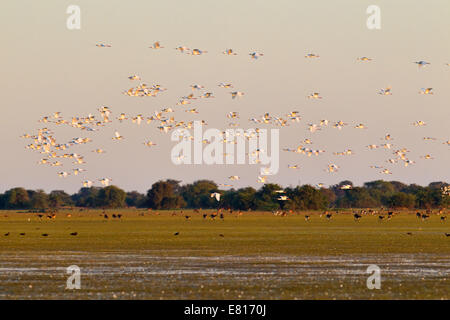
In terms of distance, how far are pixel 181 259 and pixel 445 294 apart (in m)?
21.2
